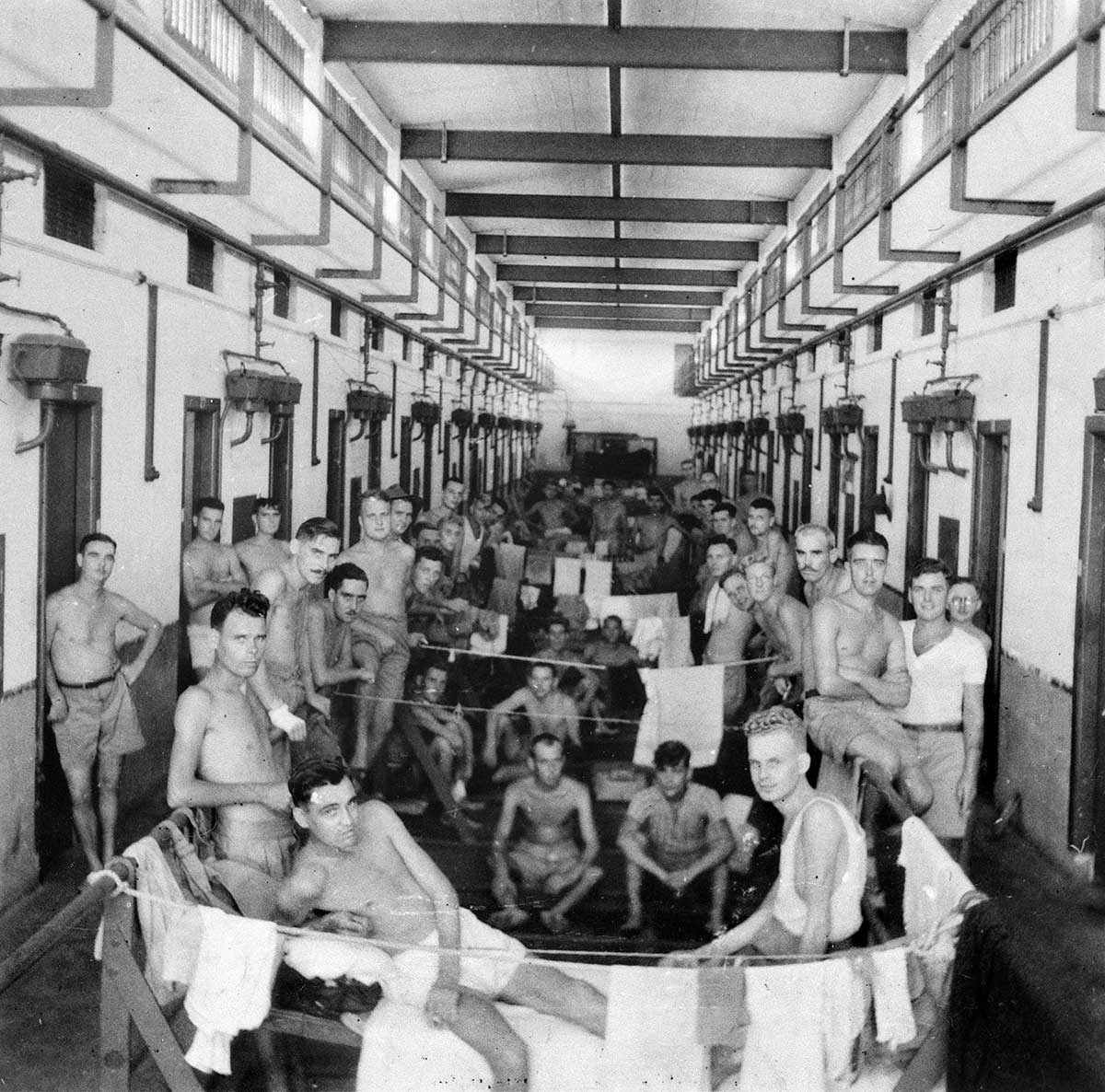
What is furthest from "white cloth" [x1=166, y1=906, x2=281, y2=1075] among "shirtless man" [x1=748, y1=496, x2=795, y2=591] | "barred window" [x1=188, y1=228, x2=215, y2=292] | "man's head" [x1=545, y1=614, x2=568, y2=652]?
"shirtless man" [x1=748, y1=496, x2=795, y2=591]

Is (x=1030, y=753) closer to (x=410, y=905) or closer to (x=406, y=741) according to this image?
(x=406, y=741)

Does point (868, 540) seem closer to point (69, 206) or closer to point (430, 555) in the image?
point (430, 555)

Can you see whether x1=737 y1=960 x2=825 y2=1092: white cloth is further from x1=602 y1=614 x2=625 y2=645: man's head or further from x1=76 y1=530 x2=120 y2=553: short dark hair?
x1=602 y1=614 x2=625 y2=645: man's head

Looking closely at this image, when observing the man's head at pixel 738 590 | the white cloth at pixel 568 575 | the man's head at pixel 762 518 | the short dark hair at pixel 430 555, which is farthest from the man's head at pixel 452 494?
the man's head at pixel 738 590

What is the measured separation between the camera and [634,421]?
35688mm

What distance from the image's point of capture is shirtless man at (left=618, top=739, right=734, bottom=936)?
518 centimetres

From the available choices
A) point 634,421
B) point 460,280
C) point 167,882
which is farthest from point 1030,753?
point 634,421

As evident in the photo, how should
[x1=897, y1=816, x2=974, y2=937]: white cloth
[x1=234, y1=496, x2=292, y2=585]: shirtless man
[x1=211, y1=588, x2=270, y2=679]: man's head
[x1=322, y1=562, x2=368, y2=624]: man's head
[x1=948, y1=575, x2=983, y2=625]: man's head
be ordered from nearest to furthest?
[x1=897, y1=816, x2=974, y2=937]: white cloth → [x1=211, y1=588, x2=270, y2=679]: man's head → [x1=948, y1=575, x2=983, y2=625]: man's head → [x1=322, y1=562, x2=368, y2=624]: man's head → [x1=234, y1=496, x2=292, y2=585]: shirtless man

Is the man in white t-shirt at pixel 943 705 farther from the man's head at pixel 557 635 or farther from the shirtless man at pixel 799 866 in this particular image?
the man's head at pixel 557 635

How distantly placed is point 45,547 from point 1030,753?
507 centimetres

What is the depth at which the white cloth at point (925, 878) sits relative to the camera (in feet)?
11.2

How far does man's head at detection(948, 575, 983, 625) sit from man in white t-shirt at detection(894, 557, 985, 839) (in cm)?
32

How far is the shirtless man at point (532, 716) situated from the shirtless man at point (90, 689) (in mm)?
2016

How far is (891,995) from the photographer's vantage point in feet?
9.72
